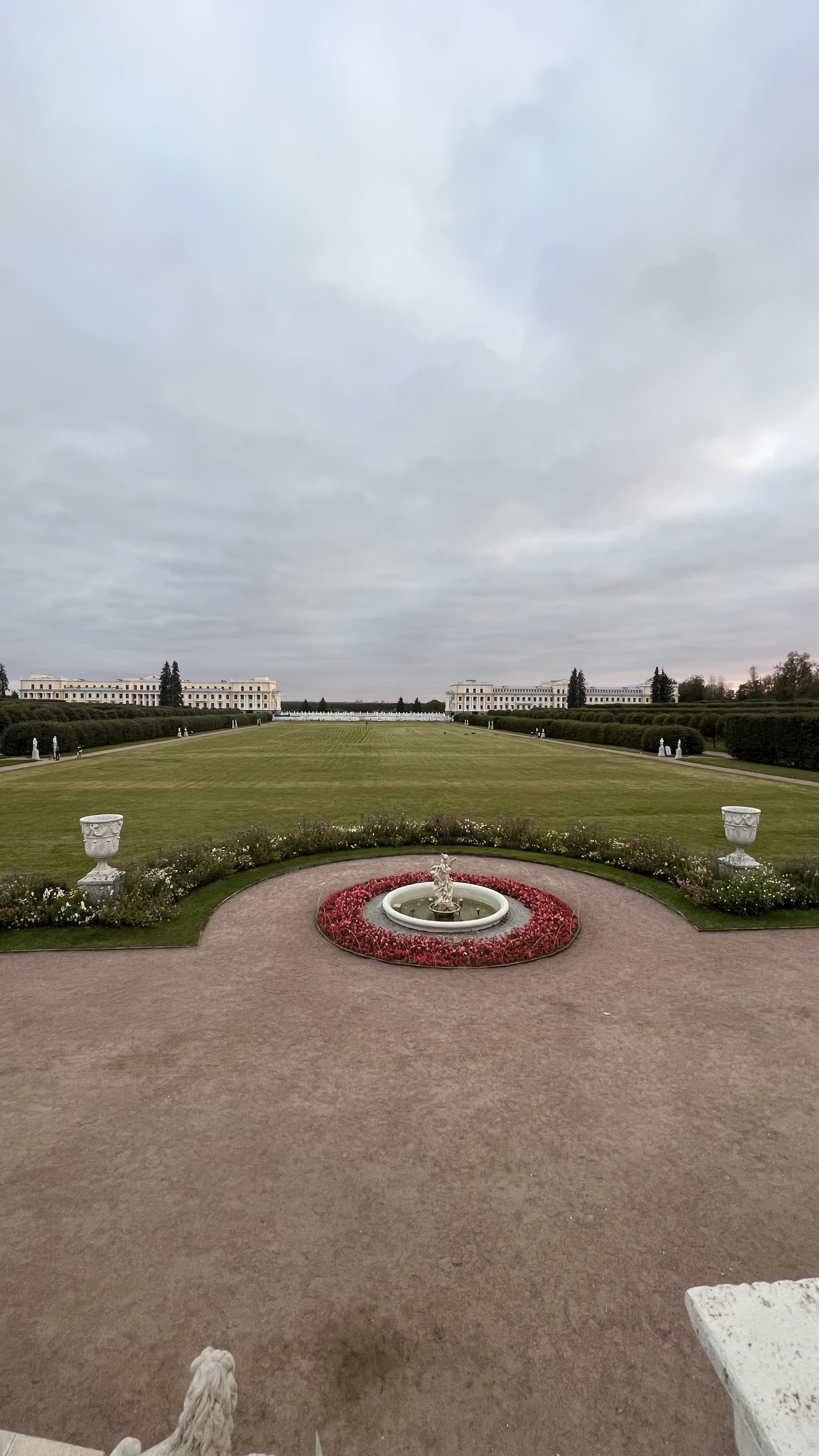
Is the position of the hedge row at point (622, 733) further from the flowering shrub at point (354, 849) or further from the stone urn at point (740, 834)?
the stone urn at point (740, 834)

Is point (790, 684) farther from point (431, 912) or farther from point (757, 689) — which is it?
point (431, 912)

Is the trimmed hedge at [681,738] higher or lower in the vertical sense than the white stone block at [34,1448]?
higher

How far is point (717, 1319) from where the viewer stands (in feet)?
6.31

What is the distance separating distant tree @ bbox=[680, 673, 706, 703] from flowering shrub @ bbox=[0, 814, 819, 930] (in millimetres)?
82091

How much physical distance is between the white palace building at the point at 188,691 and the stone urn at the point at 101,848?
543 feet

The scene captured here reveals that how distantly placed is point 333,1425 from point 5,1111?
3.81 meters

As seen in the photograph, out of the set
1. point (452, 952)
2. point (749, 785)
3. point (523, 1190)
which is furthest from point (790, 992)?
point (749, 785)

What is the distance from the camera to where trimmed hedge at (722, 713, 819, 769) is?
33.0 meters

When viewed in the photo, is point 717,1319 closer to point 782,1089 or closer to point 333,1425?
point 333,1425

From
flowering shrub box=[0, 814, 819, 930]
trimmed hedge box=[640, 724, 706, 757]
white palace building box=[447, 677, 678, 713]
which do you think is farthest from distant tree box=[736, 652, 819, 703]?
white palace building box=[447, 677, 678, 713]

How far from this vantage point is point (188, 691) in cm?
18162

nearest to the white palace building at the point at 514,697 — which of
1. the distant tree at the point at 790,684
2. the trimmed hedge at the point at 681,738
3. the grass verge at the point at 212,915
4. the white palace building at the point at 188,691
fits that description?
the white palace building at the point at 188,691

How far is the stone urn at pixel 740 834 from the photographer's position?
10922 millimetres

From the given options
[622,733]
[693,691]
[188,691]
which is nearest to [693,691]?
[693,691]
